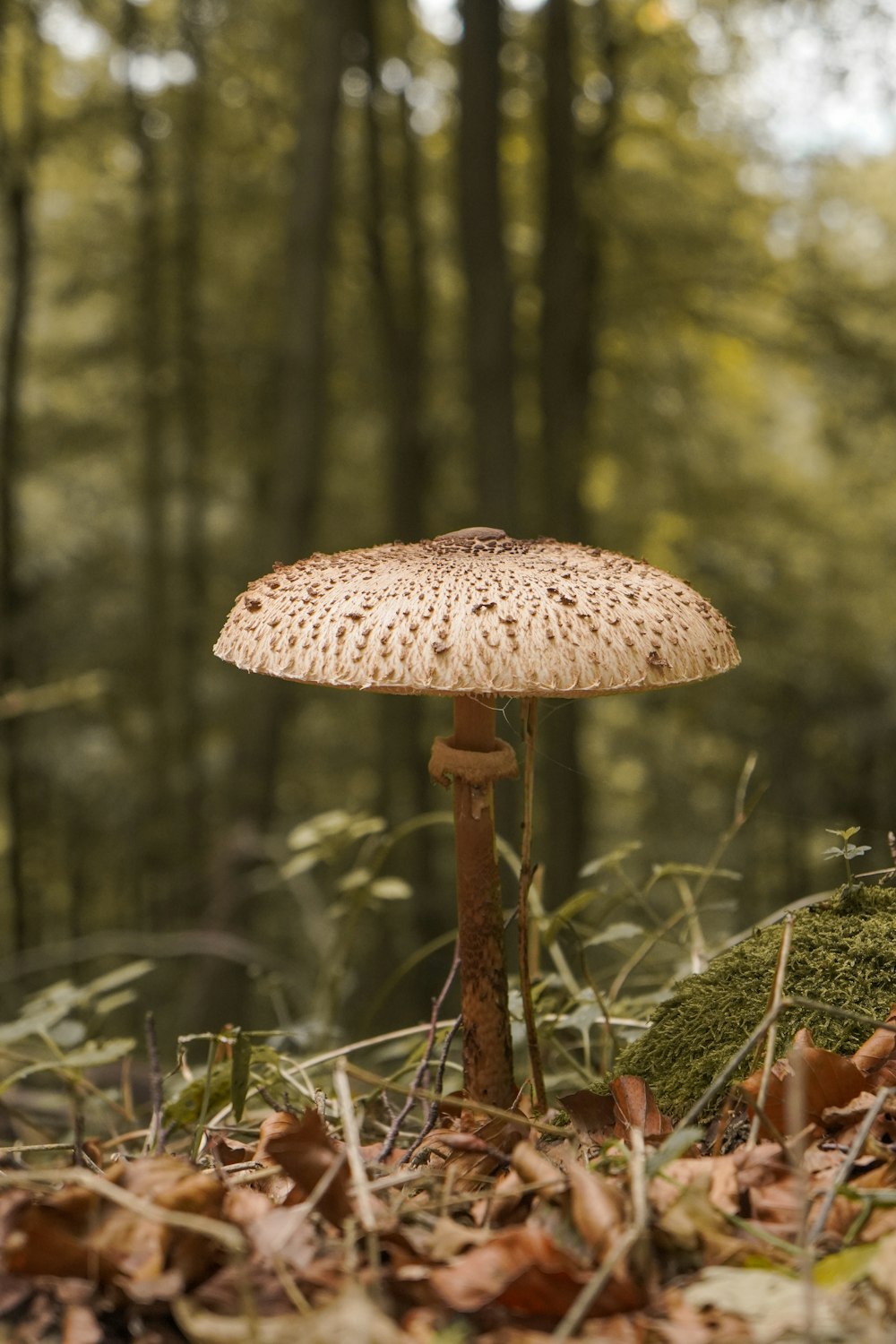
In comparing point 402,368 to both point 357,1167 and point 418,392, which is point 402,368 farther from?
point 357,1167

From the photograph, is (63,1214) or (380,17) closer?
(63,1214)

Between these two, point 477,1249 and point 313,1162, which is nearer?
point 477,1249

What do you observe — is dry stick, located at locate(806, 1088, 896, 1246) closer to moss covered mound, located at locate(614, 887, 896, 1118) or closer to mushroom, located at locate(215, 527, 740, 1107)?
moss covered mound, located at locate(614, 887, 896, 1118)

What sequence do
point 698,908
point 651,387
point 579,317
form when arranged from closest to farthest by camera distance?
A: point 698,908, point 579,317, point 651,387

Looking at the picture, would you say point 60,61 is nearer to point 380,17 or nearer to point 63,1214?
point 380,17

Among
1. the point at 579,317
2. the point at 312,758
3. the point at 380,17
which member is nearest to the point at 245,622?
the point at 579,317

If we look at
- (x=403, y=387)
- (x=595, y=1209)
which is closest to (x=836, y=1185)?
(x=595, y=1209)

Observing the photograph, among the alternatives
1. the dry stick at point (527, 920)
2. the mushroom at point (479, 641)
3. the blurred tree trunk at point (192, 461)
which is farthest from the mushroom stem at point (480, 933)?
the blurred tree trunk at point (192, 461)

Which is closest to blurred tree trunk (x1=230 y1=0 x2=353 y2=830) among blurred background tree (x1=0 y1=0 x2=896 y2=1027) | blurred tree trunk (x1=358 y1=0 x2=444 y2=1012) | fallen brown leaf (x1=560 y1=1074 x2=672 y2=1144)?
blurred background tree (x1=0 y1=0 x2=896 y2=1027)
